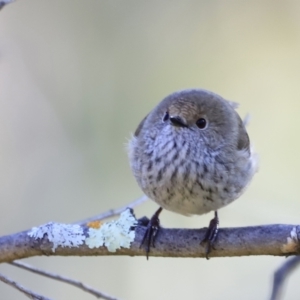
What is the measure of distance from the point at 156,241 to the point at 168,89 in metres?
2.08

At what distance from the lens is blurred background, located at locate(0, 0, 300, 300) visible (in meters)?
3.72

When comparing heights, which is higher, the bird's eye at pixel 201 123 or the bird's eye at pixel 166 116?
the bird's eye at pixel 166 116

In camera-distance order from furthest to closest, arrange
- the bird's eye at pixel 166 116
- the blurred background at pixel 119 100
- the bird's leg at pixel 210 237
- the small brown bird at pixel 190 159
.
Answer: the blurred background at pixel 119 100 < the bird's eye at pixel 166 116 < the small brown bird at pixel 190 159 < the bird's leg at pixel 210 237

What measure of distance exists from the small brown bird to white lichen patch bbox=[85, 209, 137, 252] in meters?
0.06

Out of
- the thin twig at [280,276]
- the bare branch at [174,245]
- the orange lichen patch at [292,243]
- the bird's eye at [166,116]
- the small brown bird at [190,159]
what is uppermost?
the bird's eye at [166,116]

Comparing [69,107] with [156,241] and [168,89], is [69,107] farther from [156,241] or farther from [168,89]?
[156,241]

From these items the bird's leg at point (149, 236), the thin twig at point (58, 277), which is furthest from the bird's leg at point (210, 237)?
the thin twig at point (58, 277)

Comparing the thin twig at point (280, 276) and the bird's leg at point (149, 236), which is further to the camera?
the bird's leg at point (149, 236)

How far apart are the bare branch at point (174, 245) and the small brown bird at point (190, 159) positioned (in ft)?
0.13

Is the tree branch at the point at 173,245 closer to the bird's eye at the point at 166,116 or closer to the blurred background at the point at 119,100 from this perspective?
the bird's eye at the point at 166,116

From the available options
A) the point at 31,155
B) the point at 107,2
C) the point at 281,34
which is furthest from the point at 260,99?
the point at 31,155

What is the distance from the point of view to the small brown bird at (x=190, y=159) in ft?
6.58

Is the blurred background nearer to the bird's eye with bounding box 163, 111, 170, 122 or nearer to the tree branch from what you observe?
the bird's eye with bounding box 163, 111, 170, 122

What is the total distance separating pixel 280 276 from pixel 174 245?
0.34 meters
